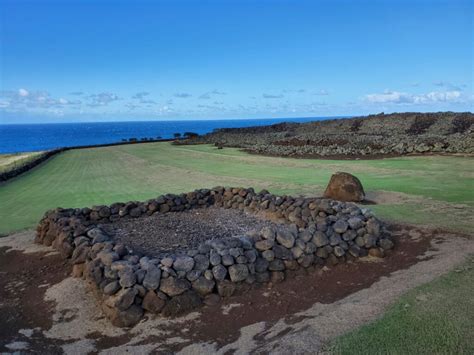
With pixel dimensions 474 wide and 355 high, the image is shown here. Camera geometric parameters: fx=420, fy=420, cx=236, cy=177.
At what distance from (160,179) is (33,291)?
34.8 ft

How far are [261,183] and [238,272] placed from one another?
8833 mm

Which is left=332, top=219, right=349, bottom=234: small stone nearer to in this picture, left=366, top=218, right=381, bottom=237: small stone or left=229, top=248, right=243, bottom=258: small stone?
left=366, top=218, right=381, bottom=237: small stone

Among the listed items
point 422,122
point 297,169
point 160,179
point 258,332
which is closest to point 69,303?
point 258,332

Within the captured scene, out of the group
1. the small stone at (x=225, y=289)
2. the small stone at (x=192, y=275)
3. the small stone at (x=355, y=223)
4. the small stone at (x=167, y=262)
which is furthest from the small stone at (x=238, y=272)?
the small stone at (x=355, y=223)

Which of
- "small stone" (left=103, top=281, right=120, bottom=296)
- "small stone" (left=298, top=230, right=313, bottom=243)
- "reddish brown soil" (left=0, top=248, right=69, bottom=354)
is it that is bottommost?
"reddish brown soil" (left=0, top=248, right=69, bottom=354)

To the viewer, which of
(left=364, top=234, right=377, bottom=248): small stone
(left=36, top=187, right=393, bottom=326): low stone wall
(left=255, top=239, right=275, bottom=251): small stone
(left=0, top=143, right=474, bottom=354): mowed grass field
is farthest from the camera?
(left=364, top=234, right=377, bottom=248): small stone

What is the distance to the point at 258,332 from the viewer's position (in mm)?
4711

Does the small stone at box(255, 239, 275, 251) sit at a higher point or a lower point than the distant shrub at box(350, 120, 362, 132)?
lower

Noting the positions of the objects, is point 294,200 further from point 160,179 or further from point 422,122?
point 422,122

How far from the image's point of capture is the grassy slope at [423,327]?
3.92 metres

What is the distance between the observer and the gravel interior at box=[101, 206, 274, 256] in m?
7.72

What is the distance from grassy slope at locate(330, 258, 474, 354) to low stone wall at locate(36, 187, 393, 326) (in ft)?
5.80

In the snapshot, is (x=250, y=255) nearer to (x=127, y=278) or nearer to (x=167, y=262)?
(x=167, y=262)

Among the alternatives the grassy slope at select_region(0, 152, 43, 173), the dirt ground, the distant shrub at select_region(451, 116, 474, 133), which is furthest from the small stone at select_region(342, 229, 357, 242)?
the distant shrub at select_region(451, 116, 474, 133)
